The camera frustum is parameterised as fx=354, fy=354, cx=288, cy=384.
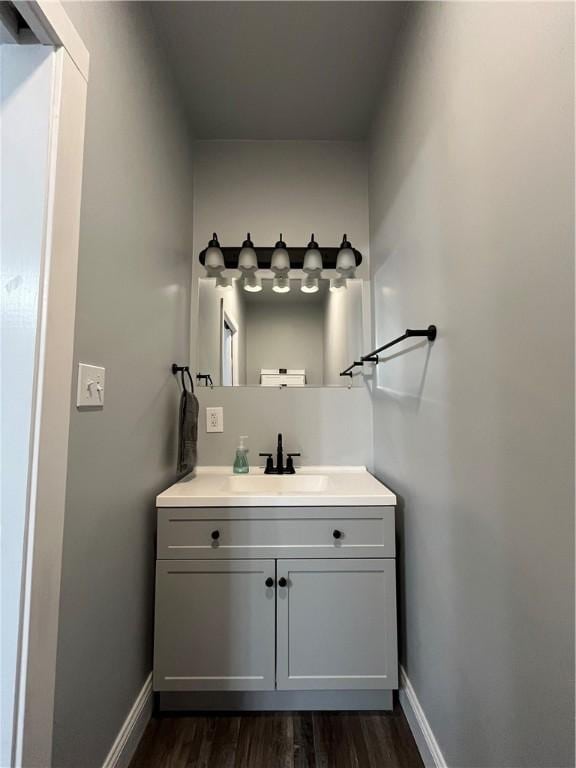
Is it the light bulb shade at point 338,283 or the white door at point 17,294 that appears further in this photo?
the light bulb shade at point 338,283

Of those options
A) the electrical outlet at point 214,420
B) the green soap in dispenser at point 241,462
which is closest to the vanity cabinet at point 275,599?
the green soap in dispenser at point 241,462

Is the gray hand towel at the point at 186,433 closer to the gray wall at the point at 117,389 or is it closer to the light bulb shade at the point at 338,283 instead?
the gray wall at the point at 117,389

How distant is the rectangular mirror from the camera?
→ 1965 mm

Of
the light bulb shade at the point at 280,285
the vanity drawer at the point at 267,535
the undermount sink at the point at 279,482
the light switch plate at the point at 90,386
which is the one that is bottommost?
the vanity drawer at the point at 267,535

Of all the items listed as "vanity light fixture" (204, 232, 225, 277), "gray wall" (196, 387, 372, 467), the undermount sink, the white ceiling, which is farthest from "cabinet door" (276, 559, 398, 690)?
the white ceiling

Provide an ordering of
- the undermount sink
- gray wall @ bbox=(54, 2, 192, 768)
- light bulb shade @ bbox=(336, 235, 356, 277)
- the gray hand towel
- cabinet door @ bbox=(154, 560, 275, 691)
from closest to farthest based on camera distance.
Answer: gray wall @ bbox=(54, 2, 192, 768) → cabinet door @ bbox=(154, 560, 275, 691) → the gray hand towel → the undermount sink → light bulb shade @ bbox=(336, 235, 356, 277)

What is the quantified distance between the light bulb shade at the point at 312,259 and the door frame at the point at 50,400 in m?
1.23

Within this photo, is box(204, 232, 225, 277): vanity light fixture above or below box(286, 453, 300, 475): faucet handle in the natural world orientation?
above

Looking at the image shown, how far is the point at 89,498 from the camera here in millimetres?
920

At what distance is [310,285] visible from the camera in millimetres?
1982

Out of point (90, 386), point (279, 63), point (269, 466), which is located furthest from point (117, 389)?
point (279, 63)

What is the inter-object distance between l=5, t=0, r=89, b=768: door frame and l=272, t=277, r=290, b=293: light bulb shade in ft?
3.93

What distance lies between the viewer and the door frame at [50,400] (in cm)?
70

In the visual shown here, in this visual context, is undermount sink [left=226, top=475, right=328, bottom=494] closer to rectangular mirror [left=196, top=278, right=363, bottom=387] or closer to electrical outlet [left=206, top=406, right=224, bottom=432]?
electrical outlet [left=206, top=406, right=224, bottom=432]
